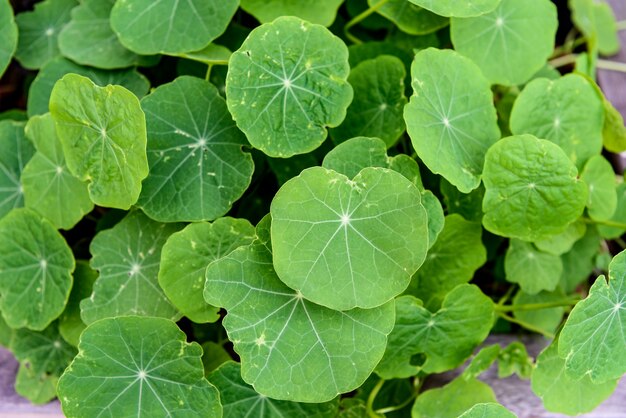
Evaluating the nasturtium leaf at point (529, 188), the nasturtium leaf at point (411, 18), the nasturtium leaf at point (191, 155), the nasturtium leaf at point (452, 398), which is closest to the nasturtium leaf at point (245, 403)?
the nasturtium leaf at point (452, 398)

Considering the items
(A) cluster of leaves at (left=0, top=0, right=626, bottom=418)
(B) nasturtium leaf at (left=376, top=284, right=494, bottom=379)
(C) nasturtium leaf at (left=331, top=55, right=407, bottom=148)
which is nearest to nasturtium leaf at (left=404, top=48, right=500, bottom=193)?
(A) cluster of leaves at (left=0, top=0, right=626, bottom=418)

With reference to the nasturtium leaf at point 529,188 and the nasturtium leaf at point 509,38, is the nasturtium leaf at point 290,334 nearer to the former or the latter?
the nasturtium leaf at point 529,188

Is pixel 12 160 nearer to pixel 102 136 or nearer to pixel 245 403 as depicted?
pixel 102 136

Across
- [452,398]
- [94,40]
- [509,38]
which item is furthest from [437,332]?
[94,40]

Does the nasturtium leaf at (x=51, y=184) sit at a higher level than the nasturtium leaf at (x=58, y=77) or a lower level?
lower

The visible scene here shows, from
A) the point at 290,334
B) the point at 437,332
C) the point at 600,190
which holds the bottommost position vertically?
the point at 437,332

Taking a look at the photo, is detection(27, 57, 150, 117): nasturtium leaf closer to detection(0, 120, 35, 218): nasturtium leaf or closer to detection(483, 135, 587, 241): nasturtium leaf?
detection(0, 120, 35, 218): nasturtium leaf
